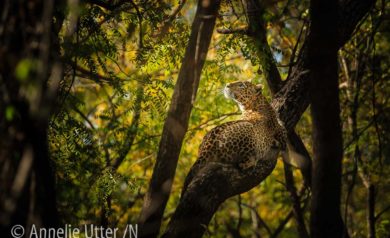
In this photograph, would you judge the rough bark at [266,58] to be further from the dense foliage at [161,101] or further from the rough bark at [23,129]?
the rough bark at [23,129]

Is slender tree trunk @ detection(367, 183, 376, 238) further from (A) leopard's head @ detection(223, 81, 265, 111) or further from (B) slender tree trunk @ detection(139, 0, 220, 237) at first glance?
(B) slender tree trunk @ detection(139, 0, 220, 237)

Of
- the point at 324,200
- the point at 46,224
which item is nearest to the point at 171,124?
the point at 324,200

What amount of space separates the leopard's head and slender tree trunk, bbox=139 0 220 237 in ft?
8.86

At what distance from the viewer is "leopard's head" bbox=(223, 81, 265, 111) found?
26.3ft

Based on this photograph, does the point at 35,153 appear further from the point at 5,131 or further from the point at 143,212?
the point at 143,212

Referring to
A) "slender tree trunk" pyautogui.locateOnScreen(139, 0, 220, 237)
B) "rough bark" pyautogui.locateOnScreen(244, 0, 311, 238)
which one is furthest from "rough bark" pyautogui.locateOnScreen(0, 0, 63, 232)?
"rough bark" pyautogui.locateOnScreen(244, 0, 311, 238)

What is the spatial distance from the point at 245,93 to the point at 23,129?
5.34m

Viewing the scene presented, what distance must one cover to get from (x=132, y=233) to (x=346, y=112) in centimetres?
632

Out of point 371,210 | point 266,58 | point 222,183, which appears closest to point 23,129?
point 222,183

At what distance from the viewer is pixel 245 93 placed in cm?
816

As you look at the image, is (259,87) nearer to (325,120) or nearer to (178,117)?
(178,117)

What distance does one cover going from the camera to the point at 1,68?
319cm

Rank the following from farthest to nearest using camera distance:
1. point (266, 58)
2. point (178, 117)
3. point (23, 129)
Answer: point (266, 58), point (178, 117), point (23, 129)

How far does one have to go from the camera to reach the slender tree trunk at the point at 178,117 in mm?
5098
